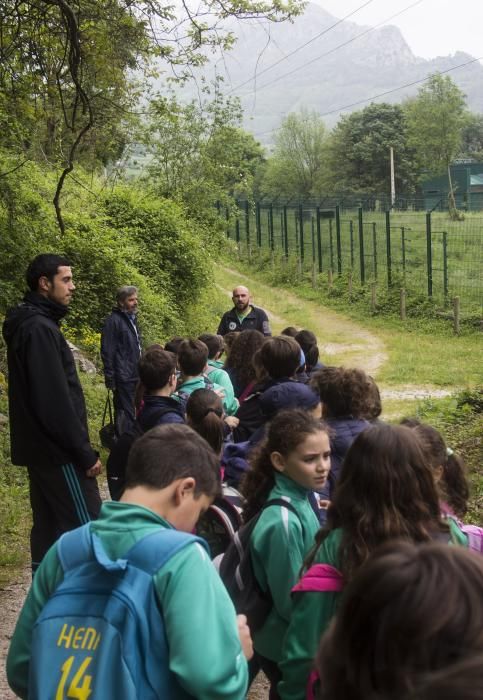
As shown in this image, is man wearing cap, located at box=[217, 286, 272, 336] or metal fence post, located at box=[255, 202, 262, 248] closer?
man wearing cap, located at box=[217, 286, 272, 336]

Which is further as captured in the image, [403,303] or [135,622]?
[403,303]

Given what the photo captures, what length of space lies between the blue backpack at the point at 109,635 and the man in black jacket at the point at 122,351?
6.59m

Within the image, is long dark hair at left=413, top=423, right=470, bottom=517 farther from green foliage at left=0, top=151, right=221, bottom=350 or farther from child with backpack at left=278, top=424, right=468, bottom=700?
green foliage at left=0, top=151, right=221, bottom=350

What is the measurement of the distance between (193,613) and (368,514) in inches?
28.1

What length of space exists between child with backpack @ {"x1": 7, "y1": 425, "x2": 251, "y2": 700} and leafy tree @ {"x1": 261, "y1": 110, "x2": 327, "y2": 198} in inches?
2941

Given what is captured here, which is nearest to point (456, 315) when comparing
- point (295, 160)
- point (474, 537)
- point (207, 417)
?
point (207, 417)

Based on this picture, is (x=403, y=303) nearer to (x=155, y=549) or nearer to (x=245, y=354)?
(x=245, y=354)

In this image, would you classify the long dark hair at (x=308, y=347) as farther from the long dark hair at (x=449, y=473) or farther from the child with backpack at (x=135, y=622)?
the child with backpack at (x=135, y=622)

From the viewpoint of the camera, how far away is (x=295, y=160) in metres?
79.4

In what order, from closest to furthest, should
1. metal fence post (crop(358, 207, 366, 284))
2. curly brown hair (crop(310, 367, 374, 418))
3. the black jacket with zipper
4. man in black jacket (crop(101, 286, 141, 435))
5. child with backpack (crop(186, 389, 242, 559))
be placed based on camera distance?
child with backpack (crop(186, 389, 242, 559)) → curly brown hair (crop(310, 367, 374, 418)) → the black jacket with zipper → man in black jacket (crop(101, 286, 141, 435)) → metal fence post (crop(358, 207, 366, 284))

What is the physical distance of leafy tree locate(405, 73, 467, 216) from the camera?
2016 inches

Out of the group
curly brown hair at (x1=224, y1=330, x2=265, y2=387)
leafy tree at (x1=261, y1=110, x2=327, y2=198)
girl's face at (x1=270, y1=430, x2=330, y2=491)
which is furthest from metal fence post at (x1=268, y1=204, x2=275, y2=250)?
leafy tree at (x1=261, y1=110, x2=327, y2=198)

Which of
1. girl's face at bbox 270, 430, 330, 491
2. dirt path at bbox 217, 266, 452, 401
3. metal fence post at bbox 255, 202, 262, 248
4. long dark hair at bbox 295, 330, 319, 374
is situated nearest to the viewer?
girl's face at bbox 270, 430, 330, 491

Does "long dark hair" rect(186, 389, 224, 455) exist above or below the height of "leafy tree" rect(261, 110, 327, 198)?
below
